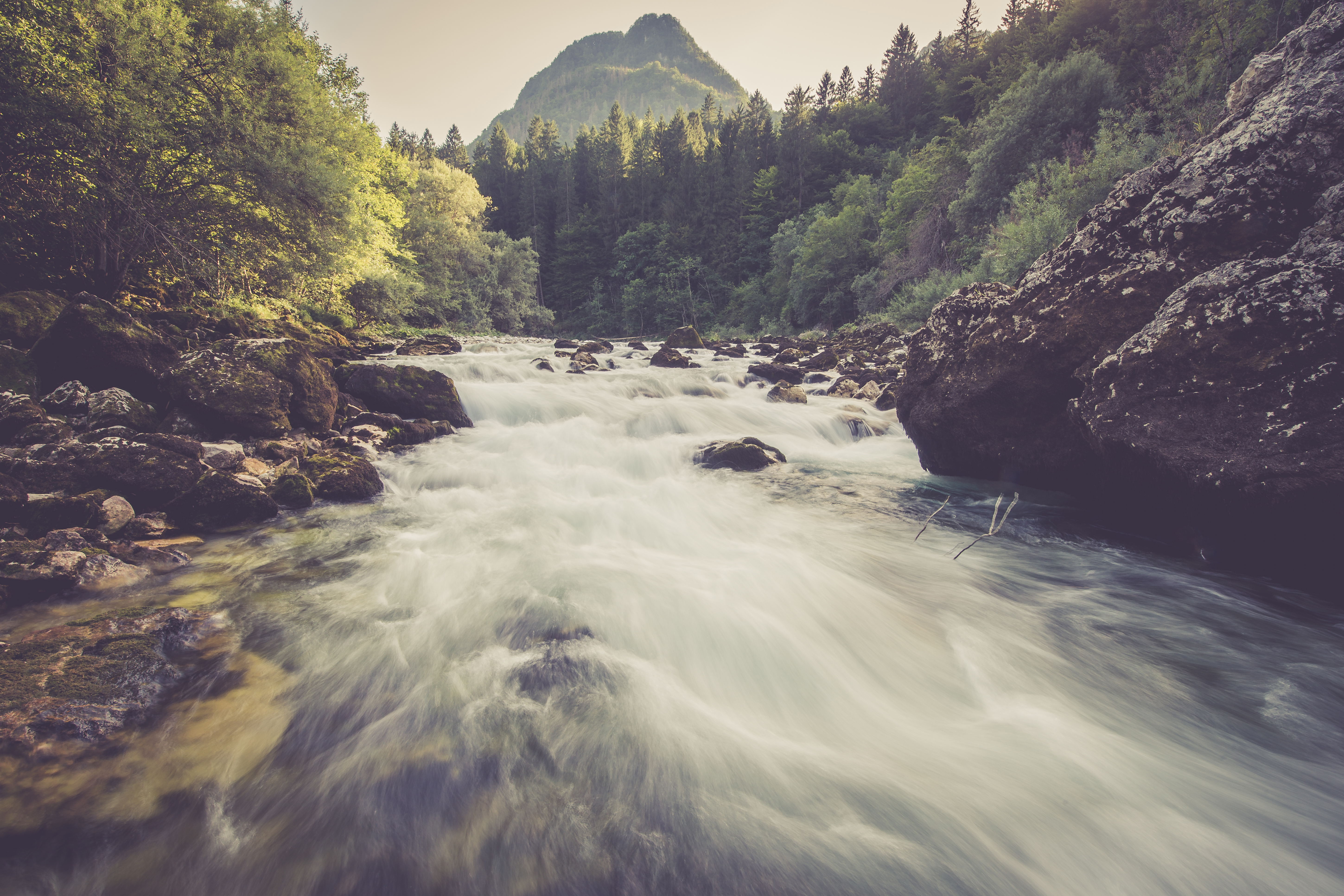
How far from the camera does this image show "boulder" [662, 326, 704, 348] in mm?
23422

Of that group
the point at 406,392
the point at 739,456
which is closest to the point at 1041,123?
the point at 739,456

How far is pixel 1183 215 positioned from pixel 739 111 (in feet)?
241

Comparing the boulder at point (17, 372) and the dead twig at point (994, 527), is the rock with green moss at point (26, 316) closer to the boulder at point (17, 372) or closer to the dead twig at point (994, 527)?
the boulder at point (17, 372)

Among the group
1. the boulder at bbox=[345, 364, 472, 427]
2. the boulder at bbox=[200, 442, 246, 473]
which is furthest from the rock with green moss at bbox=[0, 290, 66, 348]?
the boulder at bbox=[345, 364, 472, 427]

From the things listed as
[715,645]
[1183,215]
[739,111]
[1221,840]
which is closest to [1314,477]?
[1221,840]

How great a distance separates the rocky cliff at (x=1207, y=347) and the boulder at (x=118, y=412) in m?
9.65

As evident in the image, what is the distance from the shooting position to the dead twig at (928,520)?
501 centimetres

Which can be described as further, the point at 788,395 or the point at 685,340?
the point at 685,340

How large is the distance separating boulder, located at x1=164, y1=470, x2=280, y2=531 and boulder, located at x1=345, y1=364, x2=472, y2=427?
12.3 ft

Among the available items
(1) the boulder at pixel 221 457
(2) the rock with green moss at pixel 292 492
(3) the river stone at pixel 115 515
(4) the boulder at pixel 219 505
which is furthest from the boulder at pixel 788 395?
(3) the river stone at pixel 115 515

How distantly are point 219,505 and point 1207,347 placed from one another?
330 inches

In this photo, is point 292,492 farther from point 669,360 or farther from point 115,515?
point 669,360

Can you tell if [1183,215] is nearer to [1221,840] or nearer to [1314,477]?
[1314,477]

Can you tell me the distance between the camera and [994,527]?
5.19 metres
